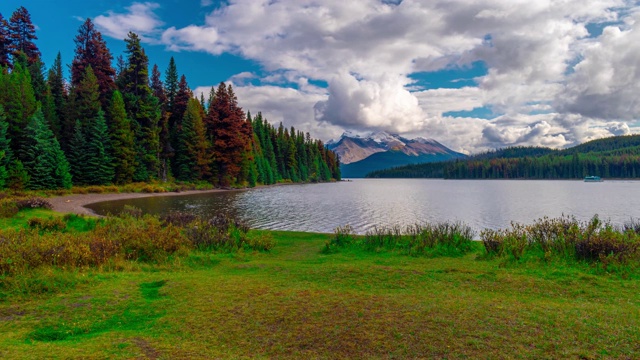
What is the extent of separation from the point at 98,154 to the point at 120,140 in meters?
4.28

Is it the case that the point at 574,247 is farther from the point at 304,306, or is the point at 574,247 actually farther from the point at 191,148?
the point at 191,148

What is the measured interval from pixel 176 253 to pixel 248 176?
7200 cm

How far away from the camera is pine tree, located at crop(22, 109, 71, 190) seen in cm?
4172

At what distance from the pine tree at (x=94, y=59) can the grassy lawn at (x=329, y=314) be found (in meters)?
61.9

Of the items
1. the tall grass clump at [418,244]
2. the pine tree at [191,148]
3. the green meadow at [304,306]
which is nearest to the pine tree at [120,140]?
the pine tree at [191,148]

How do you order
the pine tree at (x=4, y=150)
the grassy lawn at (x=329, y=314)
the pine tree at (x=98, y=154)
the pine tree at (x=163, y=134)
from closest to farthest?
the grassy lawn at (x=329, y=314)
the pine tree at (x=4, y=150)
the pine tree at (x=98, y=154)
the pine tree at (x=163, y=134)

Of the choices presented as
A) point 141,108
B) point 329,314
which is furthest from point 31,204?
point 141,108

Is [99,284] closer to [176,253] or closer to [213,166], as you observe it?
[176,253]

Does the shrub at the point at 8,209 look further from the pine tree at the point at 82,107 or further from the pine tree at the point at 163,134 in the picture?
the pine tree at the point at 163,134

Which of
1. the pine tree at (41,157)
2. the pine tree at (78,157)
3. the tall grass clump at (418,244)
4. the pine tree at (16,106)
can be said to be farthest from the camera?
the pine tree at (78,157)

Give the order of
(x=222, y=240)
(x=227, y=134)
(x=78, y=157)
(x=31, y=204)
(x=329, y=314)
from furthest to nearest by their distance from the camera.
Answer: (x=227, y=134)
(x=78, y=157)
(x=31, y=204)
(x=222, y=240)
(x=329, y=314)

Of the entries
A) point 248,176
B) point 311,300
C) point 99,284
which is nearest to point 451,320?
point 311,300

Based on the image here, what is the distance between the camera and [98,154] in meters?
51.0

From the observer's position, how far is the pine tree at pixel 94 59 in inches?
2376
